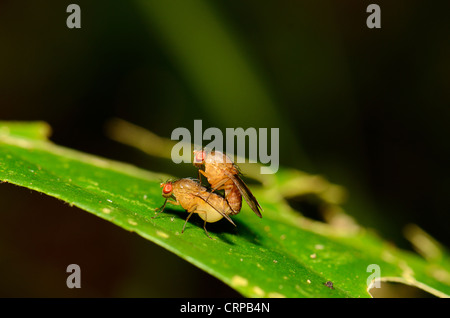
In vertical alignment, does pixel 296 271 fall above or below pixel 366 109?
below

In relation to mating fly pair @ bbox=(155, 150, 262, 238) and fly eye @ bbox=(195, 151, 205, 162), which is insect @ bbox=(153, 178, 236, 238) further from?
fly eye @ bbox=(195, 151, 205, 162)

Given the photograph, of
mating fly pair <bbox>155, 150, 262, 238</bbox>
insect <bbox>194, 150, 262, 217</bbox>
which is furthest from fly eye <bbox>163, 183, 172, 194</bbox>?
insect <bbox>194, 150, 262, 217</bbox>

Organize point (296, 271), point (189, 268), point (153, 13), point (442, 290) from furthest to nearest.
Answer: point (153, 13) → point (189, 268) → point (442, 290) → point (296, 271)

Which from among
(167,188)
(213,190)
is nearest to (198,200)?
(213,190)

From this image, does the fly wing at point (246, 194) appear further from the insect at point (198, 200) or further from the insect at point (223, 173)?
the insect at point (198, 200)
